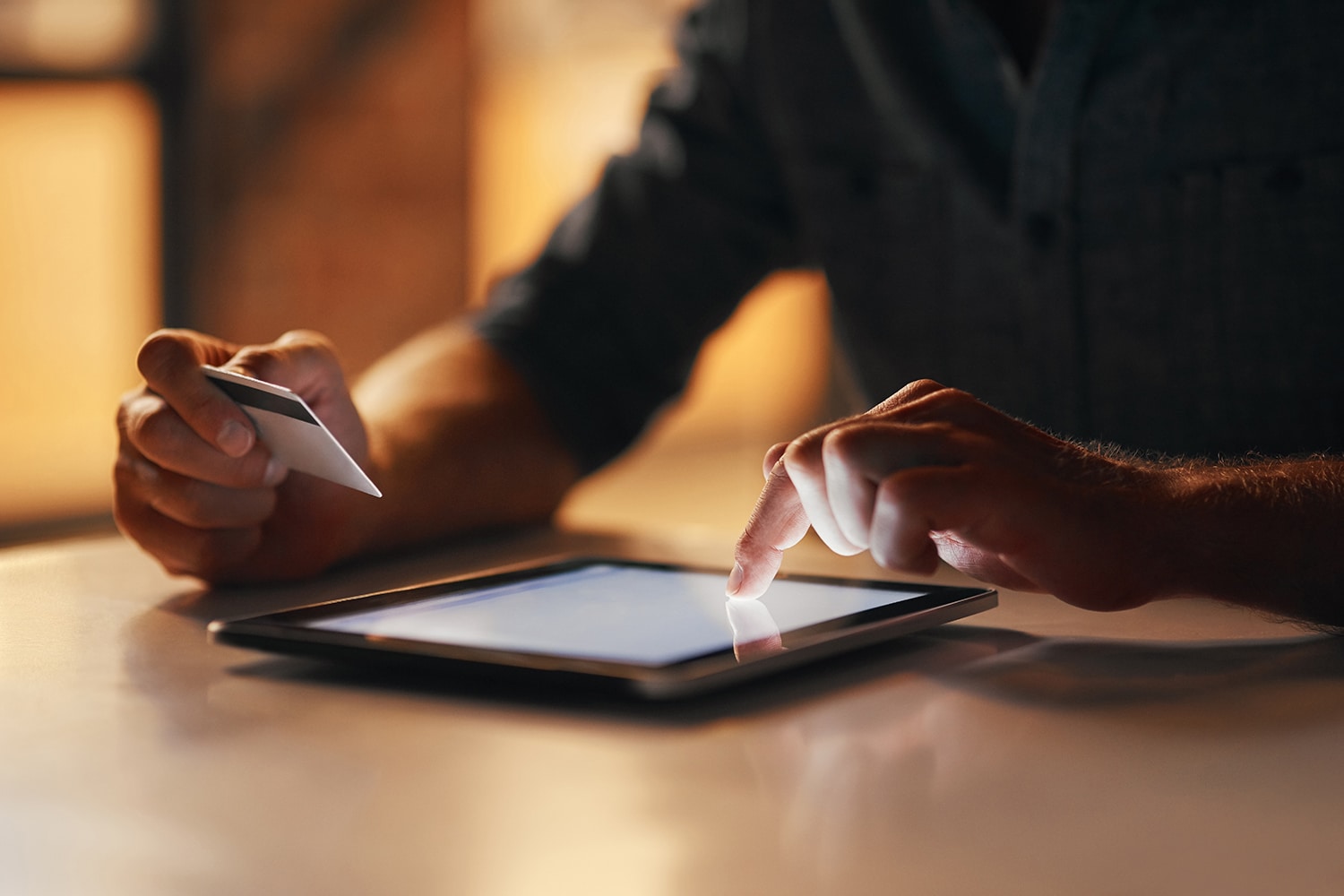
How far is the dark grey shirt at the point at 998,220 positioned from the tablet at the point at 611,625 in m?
0.56

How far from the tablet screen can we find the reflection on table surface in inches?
0.8

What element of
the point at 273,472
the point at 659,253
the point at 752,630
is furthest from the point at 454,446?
the point at 752,630

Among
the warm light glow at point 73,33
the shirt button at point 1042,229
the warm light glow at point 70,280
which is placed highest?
the warm light glow at point 73,33

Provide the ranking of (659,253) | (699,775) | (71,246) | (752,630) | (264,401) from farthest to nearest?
(71,246), (659,253), (264,401), (752,630), (699,775)

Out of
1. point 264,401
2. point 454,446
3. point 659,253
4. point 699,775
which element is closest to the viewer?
point 699,775

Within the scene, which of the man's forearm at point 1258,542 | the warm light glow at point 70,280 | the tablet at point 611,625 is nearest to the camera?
the tablet at point 611,625

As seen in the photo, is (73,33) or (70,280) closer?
(73,33)

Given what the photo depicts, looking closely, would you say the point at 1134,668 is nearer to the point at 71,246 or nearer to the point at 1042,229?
the point at 1042,229

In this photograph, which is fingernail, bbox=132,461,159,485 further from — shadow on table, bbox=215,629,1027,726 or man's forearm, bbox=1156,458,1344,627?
man's forearm, bbox=1156,458,1344,627

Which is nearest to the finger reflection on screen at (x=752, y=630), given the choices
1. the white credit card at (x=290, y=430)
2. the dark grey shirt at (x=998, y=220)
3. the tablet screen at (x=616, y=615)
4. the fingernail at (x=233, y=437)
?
the tablet screen at (x=616, y=615)

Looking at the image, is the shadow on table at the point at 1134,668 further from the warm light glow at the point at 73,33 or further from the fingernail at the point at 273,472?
the warm light glow at the point at 73,33

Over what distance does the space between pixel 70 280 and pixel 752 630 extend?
231 centimetres

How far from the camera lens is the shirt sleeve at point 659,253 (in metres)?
1.24

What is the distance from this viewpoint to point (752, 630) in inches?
21.0
